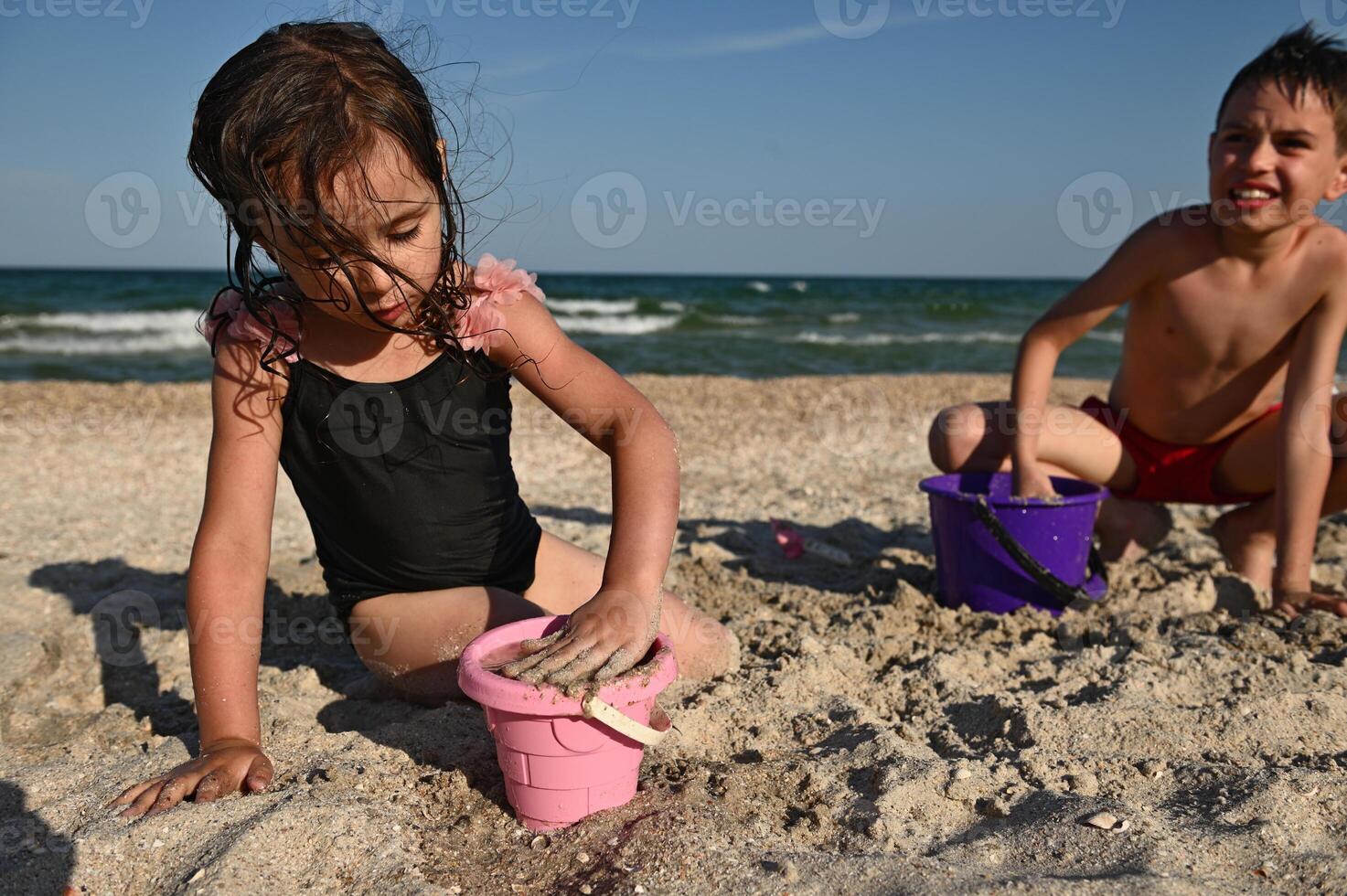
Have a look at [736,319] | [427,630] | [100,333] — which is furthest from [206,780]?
[736,319]

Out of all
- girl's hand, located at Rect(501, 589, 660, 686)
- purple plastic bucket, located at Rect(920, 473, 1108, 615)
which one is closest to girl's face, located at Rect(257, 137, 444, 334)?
girl's hand, located at Rect(501, 589, 660, 686)

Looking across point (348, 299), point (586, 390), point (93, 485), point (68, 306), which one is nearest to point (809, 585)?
point (586, 390)

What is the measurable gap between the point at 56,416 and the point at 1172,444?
707 centimetres

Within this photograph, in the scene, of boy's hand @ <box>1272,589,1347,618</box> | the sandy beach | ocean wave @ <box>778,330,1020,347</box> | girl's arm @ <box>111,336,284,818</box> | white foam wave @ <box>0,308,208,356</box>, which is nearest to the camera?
the sandy beach

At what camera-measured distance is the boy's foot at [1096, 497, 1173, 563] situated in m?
3.41

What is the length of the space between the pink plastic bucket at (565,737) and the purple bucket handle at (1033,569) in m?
1.30

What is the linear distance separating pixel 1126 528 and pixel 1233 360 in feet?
2.12

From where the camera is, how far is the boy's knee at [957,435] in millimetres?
3158

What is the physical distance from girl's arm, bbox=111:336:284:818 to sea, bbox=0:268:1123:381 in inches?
223

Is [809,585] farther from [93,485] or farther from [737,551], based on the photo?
[93,485]

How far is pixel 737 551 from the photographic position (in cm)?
368

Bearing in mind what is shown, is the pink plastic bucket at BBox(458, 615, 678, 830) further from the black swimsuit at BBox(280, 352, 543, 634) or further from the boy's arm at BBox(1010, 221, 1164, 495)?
the boy's arm at BBox(1010, 221, 1164, 495)

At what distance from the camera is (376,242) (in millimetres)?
1805

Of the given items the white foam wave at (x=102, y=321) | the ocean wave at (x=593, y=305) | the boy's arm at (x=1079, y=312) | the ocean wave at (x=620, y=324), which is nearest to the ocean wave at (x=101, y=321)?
the white foam wave at (x=102, y=321)
